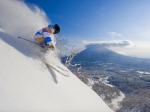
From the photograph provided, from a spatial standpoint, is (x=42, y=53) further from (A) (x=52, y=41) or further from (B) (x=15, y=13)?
(B) (x=15, y=13)

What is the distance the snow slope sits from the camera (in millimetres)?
6820

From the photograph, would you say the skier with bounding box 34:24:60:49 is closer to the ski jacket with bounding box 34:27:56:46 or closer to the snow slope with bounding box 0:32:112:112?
the ski jacket with bounding box 34:27:56:46

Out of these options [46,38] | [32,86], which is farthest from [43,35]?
[32,86]

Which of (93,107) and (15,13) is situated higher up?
(15,13)

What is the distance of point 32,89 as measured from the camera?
7.68 metres

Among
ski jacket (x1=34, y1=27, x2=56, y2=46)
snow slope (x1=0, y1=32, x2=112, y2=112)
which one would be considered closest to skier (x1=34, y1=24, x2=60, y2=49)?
ski jacket (x1=34, y1=27, x2=56, y2=46)

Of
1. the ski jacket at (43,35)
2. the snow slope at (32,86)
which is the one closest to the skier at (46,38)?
the ski jacket at (43,35)

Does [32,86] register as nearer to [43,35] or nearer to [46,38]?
[46,38]

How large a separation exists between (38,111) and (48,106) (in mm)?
633

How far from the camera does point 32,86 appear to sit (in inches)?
308

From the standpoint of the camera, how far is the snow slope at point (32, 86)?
682 centimetres

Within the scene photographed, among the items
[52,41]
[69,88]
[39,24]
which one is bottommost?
[69,88]

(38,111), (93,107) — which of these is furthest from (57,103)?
(93,107)

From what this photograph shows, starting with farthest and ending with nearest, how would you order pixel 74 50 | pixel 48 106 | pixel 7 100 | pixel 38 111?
pixel 74 50, pixel 48 106, pixel 38 111, pixel 7 100
